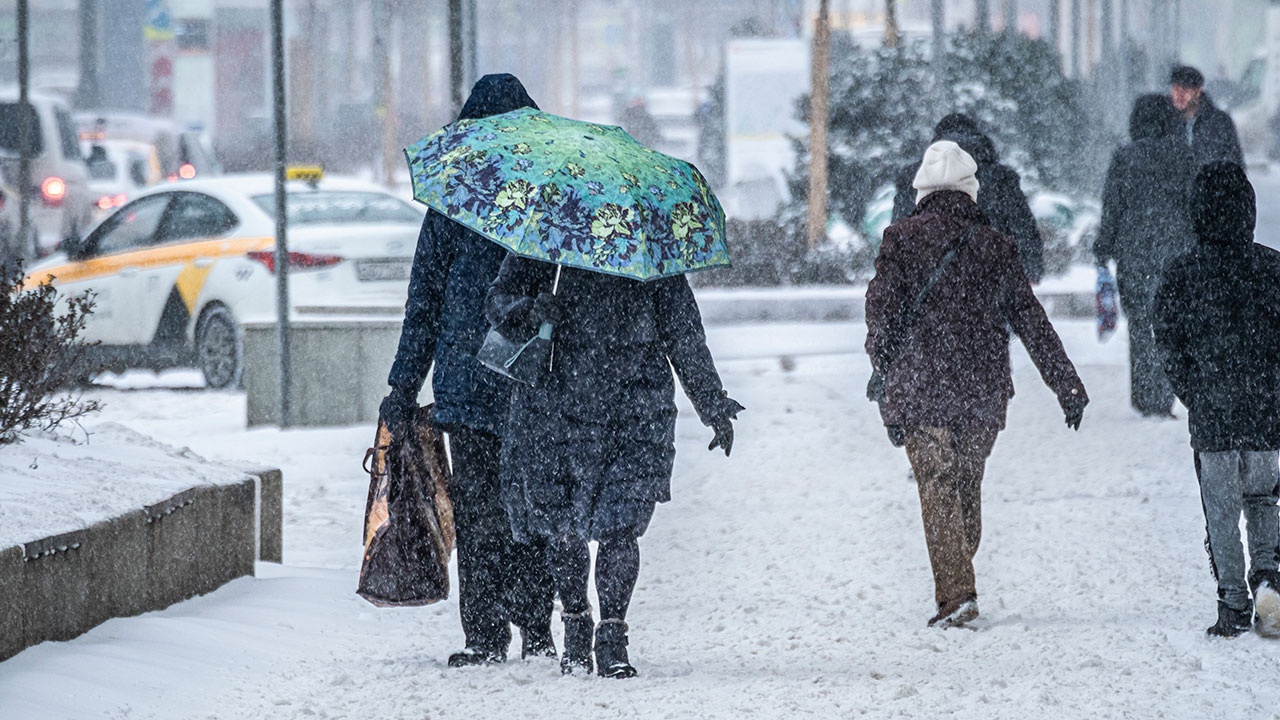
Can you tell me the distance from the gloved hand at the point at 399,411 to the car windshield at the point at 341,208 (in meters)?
7.47

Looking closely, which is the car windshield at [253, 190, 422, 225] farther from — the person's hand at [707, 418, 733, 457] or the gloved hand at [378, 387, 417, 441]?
the person's hand at [707, 418, 733, 457]

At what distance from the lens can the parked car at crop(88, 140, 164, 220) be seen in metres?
23.9

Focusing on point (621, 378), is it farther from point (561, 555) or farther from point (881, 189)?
point (881, 189)

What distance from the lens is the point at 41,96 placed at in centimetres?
2350

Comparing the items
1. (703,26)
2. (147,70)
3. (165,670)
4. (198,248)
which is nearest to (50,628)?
(165,670)

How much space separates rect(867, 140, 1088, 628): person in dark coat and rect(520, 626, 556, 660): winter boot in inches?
49.0

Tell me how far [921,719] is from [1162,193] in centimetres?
616

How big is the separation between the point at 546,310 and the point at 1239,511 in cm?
221

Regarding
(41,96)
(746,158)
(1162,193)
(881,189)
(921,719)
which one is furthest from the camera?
(746,158)

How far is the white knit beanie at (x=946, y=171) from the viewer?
246 inches

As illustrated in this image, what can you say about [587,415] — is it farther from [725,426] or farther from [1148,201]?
[1148,201]

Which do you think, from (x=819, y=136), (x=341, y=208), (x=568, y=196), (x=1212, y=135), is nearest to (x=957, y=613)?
(x=568, y=196)

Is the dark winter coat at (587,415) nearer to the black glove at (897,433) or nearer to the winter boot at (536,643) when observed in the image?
the winter boot at (536,643)

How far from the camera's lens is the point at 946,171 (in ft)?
20.5
